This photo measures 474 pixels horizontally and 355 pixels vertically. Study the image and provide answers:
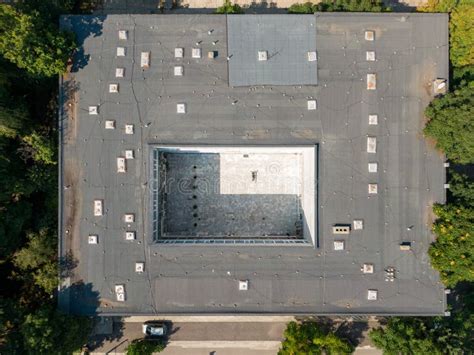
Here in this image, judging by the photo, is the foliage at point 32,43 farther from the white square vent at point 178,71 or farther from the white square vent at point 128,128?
the white square vent at point 178,71

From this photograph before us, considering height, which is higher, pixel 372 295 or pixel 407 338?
pixel 372 295

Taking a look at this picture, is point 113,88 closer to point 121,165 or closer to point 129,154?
point 129,154

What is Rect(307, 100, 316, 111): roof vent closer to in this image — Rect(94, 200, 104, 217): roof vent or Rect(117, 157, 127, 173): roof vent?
Rect(117, 157, 127, 173): roof vent

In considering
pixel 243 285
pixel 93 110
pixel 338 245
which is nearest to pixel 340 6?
pixel 338 245

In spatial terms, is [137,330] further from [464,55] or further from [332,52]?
[464,55]

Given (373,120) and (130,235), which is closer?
(130,235)

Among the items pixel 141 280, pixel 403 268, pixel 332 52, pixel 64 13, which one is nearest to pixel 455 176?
pixel 403 268
